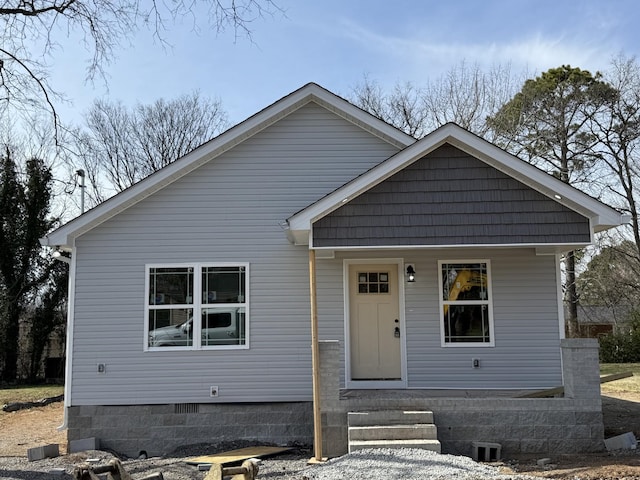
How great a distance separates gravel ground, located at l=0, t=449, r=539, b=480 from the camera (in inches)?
270

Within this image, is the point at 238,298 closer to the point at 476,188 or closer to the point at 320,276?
the point at 320,276

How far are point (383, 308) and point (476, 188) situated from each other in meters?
2.86

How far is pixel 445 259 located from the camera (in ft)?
33.6

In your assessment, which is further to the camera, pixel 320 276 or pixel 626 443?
pixel 320 276

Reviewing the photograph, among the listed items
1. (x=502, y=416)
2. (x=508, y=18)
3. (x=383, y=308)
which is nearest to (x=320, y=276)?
(x=383, y=308)

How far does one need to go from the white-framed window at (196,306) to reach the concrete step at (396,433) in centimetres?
288

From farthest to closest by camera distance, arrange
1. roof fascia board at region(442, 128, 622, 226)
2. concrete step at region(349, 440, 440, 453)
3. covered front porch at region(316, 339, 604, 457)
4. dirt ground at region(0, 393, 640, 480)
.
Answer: roof fascia board at region(442, 128, 622, 226) → covered front porch at region(316, 339, 604, 457) → concrete step at region(349, 440, 440, 453) → dirt ground at region(0, 393, 640, 480)

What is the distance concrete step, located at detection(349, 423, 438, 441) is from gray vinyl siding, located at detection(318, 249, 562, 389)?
184cm

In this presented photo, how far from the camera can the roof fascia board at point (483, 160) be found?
867cm

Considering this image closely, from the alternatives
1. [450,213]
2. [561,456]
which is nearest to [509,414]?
[561,456]

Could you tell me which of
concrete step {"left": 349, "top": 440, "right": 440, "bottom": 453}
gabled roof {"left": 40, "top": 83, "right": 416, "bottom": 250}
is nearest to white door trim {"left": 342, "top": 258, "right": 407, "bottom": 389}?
concrete step {"left": 349, "top": 440, "right": 440, "bottom": 453}

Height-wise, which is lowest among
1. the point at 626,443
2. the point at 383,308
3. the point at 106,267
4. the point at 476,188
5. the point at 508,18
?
the point at 626,443

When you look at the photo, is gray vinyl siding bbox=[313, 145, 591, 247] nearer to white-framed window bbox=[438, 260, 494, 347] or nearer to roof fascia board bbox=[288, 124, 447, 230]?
roof fascia board bbox=[288, 124, 447, 230]

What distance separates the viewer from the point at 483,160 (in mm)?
9070
